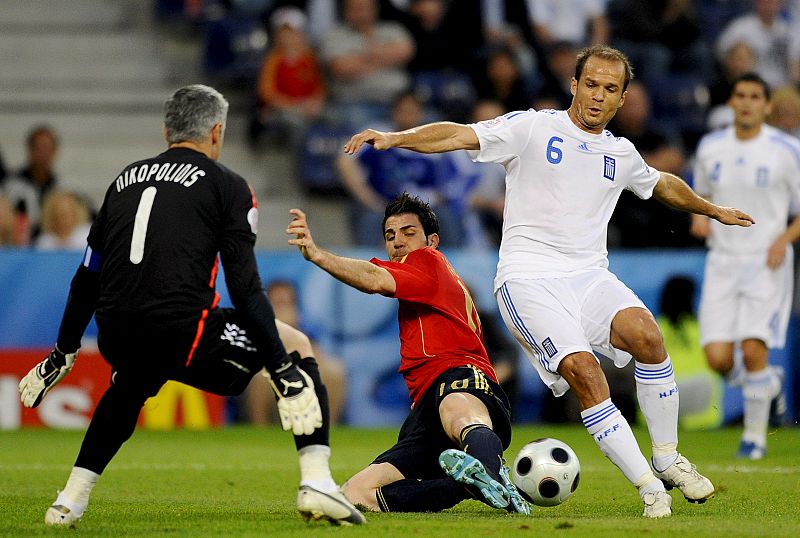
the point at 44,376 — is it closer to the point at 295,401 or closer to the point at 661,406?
Result: the point at 295,401

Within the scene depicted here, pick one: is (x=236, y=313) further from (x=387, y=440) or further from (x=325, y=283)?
(x=325, y=283)

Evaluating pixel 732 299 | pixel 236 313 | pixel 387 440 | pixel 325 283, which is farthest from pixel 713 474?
pixel 325 283

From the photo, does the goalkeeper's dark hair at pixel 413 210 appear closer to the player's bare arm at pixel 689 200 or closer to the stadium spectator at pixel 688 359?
the player's bare arm at pixel 689 200

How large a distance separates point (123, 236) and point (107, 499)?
2.09 metres

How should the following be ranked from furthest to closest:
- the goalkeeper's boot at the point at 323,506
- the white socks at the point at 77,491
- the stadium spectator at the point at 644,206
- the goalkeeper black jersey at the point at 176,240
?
the stadium spectator at the point at 644,206, the white socks at the point at 77,491, the goalkeeper black jersey at the point at 176,240, the goalkeeper's boot at the point at 323,506

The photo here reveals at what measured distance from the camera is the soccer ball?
22.3 ft

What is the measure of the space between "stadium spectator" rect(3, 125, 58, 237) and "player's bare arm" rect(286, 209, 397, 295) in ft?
26.5

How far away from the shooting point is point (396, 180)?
14289 mm

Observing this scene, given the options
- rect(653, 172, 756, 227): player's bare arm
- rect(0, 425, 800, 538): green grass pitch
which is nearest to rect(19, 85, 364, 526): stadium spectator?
rect(0, 425, 800, 538): green grass pitch

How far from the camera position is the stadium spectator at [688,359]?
12.9m

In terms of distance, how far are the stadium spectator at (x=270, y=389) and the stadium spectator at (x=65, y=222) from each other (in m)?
2.02

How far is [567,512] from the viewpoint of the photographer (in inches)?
268

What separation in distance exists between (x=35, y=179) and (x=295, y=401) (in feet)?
30.0

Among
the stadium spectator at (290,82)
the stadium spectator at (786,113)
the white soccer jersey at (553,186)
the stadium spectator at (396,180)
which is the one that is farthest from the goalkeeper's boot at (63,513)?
the stadium spectator at (786,113)
